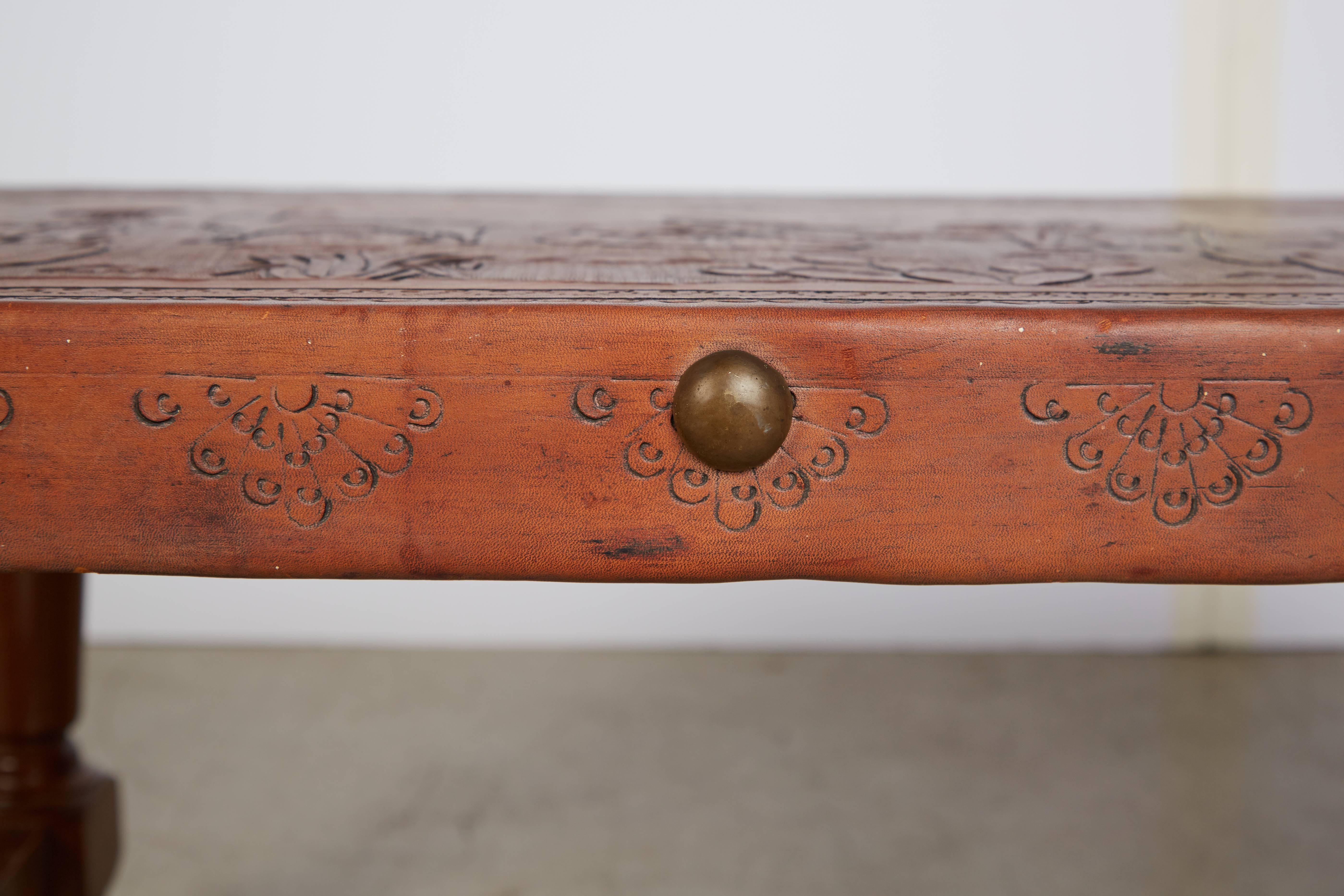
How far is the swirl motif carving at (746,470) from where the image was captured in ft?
1.65

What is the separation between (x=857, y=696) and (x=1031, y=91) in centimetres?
100

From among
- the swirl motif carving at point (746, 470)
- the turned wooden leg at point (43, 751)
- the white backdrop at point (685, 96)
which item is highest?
the white backdrop at point (685, 96)

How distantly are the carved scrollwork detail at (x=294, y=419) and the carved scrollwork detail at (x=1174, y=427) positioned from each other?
265mm

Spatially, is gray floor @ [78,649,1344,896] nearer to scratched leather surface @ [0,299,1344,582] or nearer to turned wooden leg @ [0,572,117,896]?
turned wooden leg @ [0,572,117,896]

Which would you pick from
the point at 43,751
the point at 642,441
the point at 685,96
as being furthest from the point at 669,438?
the point at 685,96

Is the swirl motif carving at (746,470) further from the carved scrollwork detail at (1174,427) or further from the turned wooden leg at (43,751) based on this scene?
the turned wooden leg at (43,751)

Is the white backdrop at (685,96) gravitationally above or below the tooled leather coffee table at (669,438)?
above

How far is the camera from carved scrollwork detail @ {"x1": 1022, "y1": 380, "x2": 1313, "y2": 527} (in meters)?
0.50

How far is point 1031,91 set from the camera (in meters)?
1.91

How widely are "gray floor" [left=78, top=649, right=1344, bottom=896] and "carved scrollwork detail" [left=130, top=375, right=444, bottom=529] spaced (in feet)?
2.89

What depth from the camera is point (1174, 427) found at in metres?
0.50

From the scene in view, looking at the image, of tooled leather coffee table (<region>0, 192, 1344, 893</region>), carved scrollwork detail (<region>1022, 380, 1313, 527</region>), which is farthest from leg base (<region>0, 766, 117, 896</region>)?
carved scrollwork detail (<region>1022, 380, 1313, 527</region>)

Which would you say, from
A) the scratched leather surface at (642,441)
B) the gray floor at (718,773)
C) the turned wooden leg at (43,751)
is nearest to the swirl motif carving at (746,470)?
the scratched leather surface at (642,441)

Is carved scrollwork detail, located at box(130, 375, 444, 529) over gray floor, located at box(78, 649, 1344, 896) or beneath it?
over
